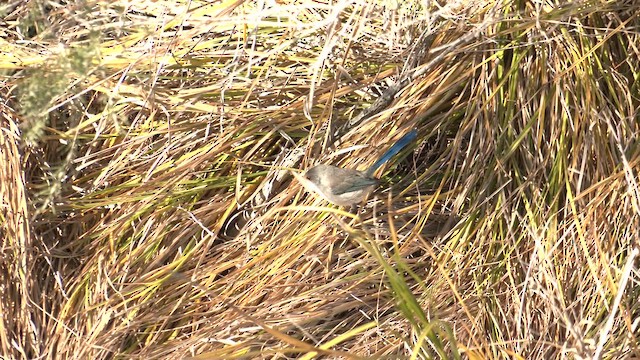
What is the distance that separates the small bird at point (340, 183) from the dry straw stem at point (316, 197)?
10 cm

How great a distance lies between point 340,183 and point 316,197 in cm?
20

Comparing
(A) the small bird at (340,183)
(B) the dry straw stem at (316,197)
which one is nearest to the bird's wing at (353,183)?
(A) the small bird at (340,183)

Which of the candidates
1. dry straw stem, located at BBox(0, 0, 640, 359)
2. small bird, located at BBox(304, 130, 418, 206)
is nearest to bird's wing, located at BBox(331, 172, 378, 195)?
small bird, located at BBox(304, 130, 418, 206)

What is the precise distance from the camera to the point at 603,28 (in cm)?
252

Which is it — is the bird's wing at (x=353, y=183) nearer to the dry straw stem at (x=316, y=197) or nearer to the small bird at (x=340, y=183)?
the small bird at (x=340, y=183)

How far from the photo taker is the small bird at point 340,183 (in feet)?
7.71

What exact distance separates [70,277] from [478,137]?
1.42 meters

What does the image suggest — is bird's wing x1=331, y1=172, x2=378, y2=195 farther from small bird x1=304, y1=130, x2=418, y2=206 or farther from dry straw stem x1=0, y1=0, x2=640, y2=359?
dry straw stem x1=0, y1=0, x2=640, y2=359

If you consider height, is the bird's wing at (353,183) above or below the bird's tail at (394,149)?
below

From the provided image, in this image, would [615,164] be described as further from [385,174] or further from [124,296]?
[124,296]

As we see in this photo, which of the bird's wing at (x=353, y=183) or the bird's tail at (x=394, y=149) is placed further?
the bird's tail at (x=394, y=149)

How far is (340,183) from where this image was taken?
2383mm

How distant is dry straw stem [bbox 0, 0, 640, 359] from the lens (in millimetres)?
2420

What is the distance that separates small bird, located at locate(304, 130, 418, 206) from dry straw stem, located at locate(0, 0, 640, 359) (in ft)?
0.33
